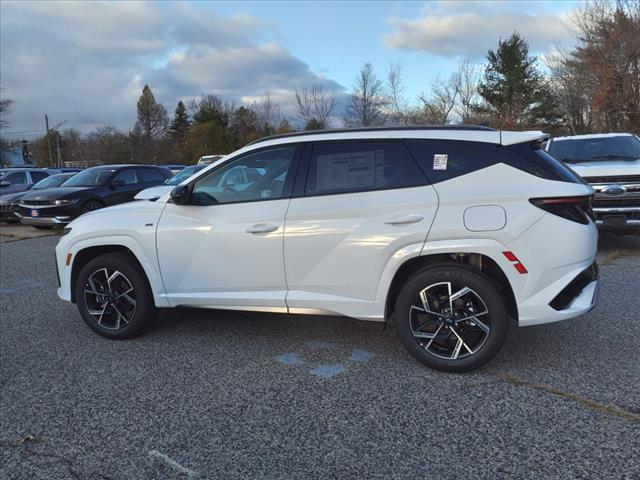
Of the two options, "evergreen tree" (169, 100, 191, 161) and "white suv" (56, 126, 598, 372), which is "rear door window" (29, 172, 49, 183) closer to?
"white suv" (56, 126, 598, 372)

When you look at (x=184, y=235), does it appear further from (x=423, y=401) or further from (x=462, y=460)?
(x=462, y=460)

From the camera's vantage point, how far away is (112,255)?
4594 mm

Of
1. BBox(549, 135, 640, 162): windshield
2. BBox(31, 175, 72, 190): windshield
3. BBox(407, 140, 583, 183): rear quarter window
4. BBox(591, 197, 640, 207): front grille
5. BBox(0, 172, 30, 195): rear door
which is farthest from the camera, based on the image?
BBox(0, 172, 30, 195): rear door

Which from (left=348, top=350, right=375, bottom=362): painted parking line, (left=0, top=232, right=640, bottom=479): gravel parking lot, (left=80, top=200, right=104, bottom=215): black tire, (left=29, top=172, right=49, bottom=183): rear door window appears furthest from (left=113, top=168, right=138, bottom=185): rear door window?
(left=348, top=350, right=375, bottom=362): painted parking line

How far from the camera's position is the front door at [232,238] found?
402cm

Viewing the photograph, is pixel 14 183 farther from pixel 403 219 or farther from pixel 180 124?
pixel 180 124

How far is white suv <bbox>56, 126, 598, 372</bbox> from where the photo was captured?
348 centimetres

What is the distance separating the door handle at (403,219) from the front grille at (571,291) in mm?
1096

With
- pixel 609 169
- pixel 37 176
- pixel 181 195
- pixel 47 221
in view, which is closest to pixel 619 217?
pixel 609 169

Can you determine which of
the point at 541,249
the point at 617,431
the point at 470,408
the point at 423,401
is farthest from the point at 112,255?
the point at 617,431

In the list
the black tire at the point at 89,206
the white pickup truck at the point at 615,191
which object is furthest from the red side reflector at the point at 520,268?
the black tire at the point at 89,206

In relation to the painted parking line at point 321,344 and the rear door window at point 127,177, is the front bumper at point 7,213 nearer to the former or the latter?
the rear door window at point 127,177

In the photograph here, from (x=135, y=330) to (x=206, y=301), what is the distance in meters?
0.84

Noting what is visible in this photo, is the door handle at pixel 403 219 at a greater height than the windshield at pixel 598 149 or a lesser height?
lesser
